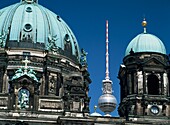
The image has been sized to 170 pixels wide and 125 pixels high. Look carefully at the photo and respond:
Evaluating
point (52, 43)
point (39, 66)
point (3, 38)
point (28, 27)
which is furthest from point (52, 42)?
point (3, 38)

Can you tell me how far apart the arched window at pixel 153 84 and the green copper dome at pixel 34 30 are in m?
12.4

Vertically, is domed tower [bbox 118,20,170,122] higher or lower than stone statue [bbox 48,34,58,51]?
lower

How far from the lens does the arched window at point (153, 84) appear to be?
55594mm

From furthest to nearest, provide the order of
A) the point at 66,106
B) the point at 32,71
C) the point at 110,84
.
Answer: the point at 110,84 < the point at 32,71 < the point at 66,106

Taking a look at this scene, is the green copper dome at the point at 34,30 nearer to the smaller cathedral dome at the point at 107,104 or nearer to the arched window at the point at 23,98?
the arched window at the point at 23,98

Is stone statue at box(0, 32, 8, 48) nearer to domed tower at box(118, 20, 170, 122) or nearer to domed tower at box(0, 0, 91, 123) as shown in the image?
domed tower at box(0, 0, 91, 123)

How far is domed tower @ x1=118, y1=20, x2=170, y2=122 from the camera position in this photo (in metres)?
54.0

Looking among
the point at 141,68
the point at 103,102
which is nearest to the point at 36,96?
the point at 103,102

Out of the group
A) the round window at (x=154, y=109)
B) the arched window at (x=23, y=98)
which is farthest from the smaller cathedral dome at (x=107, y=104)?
the arched window at (x=23, y=98)

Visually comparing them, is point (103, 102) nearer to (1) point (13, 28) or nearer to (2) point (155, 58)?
(2) point (155, 58)

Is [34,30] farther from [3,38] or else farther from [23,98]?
[23,98]

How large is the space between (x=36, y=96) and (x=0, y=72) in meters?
6.77

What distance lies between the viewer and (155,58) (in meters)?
55.5

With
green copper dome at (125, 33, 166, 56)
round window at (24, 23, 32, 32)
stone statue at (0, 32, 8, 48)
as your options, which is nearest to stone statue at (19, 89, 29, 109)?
stone statue at (0, 32, 8, 48)
